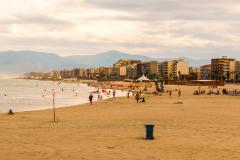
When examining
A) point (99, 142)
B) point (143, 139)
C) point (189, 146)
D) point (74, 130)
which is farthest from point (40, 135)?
point (189, 146)

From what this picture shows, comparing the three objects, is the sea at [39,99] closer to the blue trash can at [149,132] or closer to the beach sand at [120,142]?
the beach sand at [120,142]

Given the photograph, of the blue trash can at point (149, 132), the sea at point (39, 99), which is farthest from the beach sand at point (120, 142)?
the sea at point (39, 99)

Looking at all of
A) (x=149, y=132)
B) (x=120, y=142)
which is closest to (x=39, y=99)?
(x=149, y=132)

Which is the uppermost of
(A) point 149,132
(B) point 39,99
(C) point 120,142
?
(A) point 149,132

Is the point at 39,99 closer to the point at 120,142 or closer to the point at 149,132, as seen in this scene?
the point at 149,132

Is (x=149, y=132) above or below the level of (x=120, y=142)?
above

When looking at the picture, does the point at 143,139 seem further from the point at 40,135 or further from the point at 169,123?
the point at 169,123

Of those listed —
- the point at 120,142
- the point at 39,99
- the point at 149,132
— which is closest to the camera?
the point at 120,142

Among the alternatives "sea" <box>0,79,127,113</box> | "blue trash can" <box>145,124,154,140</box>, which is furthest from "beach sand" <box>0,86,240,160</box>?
"sea" <box>0,79,127,113</box>

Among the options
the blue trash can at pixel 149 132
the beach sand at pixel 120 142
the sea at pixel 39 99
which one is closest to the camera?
the beach sand at pixel 120 142

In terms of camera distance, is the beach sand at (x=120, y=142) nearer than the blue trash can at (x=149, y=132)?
Yes

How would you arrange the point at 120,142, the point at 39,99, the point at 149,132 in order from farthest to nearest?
the point at 39,99 < the point at 149,132 < the point at 120,142

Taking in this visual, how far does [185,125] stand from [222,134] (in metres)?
4.25

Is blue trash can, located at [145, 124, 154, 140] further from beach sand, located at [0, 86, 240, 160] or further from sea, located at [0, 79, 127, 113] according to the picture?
sea, located at [0, 79, 127, 113]
